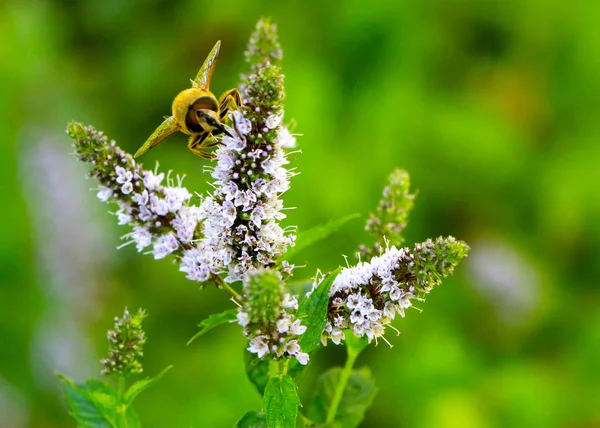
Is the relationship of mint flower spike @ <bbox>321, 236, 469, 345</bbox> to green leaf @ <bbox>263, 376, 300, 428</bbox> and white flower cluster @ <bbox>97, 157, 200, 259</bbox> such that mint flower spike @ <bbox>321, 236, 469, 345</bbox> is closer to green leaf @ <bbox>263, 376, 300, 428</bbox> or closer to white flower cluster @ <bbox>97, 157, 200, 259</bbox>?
green leaf @ <bbox>263, 376, 300, 428</bbox>

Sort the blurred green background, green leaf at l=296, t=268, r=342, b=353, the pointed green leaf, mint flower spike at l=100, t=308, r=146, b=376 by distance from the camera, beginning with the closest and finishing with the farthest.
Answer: green leaf at l=296, t=268, r=342, b=353
mint flower spike at l=100, t=308, r=146, b=376
the pointed green leaf
the blurred green background

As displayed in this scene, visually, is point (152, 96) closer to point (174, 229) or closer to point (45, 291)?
point (45, 291)

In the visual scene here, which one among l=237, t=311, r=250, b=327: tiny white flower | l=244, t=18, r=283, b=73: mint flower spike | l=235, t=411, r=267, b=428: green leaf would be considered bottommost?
l=235, t=411, r=267, b=428: green leaf

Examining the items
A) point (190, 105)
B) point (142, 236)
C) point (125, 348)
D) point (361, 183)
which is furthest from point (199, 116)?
point (361, 183)

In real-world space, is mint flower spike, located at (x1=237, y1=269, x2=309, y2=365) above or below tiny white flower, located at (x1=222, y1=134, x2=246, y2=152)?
below

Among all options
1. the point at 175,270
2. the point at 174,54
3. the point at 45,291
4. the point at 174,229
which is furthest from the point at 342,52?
the point at 174,229

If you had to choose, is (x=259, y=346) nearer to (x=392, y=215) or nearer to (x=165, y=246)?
(x=165, y=246)

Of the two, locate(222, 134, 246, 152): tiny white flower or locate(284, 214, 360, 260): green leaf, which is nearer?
locate(222, 134, 246, 152): tiny white flower

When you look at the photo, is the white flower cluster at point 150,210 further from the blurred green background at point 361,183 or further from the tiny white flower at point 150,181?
the blurred green background at point 361,183

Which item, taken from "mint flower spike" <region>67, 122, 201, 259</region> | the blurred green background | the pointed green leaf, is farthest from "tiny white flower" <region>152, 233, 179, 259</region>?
the blurred green background
